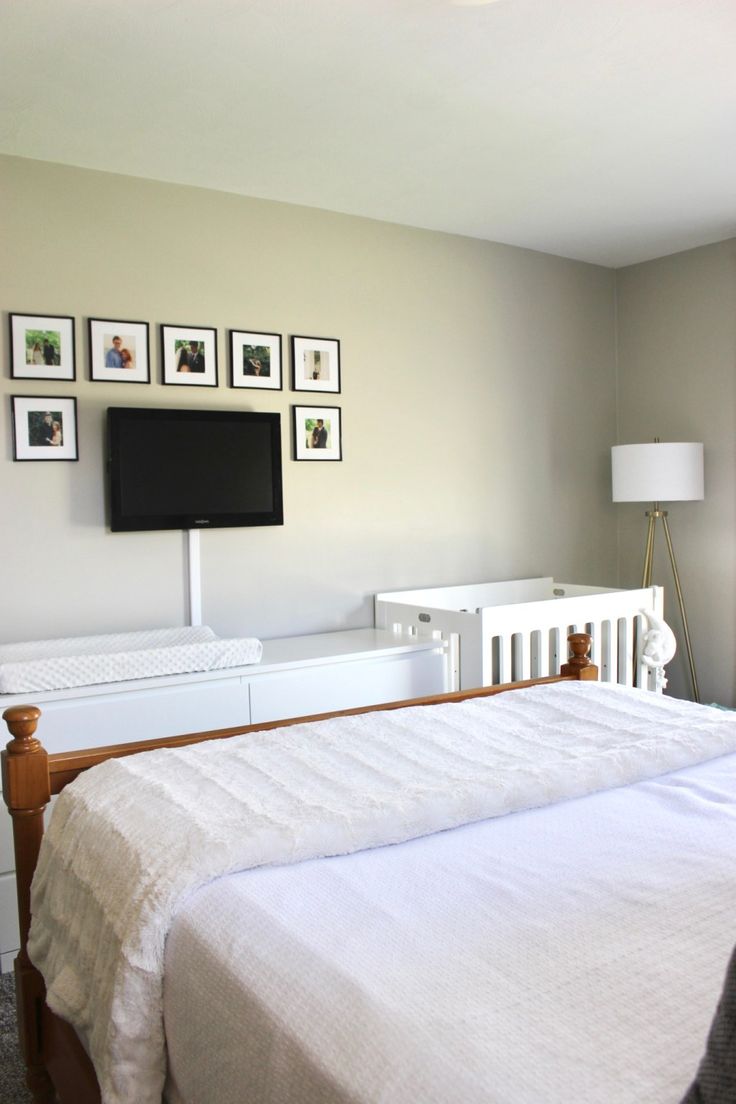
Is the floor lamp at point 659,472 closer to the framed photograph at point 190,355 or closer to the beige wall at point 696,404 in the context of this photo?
the beige wall at point 696,404

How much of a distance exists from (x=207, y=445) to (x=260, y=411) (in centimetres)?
32

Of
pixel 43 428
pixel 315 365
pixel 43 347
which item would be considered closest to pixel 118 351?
pixel 43 347

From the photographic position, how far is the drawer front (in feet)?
9.99

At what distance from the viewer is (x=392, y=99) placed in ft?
8.82

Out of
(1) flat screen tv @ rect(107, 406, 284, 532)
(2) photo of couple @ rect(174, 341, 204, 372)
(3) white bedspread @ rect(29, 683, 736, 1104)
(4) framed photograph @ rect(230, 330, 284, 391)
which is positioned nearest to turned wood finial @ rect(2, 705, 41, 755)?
(3) white bedspread @ rect(29, 683, 736, 1104)

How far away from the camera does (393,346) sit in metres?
3.99

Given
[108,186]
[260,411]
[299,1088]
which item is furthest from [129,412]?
[299,1088]

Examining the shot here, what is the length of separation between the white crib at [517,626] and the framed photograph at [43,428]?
146 cm

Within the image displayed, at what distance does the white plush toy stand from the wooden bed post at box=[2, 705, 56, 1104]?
2.74 meters

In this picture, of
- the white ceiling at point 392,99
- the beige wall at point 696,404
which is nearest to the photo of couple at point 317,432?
the white ceiling at point 392,99

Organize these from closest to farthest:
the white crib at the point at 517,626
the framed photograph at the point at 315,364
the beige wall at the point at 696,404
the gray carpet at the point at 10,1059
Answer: the gray carpet at the point at 10,1059 → the white crib at the point at 517,626 → the framed photograph at the point at 315,364 → the beige wall at the point at 696,404

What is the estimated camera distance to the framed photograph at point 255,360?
11.6ft

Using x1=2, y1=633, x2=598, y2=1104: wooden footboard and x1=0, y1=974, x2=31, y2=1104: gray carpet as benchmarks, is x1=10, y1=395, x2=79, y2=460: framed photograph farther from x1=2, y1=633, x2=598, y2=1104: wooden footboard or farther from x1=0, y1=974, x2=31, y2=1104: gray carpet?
x1=0, y1=974, x2=31, y2=1104: gray carpet

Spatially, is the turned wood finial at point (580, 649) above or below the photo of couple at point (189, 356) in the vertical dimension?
below
